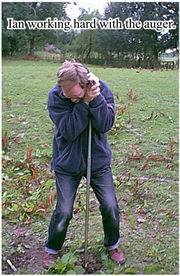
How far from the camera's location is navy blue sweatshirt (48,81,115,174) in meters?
2.29

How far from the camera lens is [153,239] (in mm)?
3000

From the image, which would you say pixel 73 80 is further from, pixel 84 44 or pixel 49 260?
pixel 84 44

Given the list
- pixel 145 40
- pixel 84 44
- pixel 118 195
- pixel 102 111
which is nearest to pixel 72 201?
pixel 102 111

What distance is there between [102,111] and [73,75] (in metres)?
0.28

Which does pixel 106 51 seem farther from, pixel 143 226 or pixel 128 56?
pixel 143 226

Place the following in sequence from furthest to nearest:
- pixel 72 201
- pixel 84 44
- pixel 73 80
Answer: pixel 84 44
pixel 72 201
pixel 73 80

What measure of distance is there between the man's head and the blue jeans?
55 centimetres

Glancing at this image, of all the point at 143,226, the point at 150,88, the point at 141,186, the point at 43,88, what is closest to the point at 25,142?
the point at 141,186

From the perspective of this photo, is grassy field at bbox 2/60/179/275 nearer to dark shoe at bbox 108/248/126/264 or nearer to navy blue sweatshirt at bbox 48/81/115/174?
dark shoe at bbox 108/248/126/264

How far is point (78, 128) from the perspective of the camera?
2303mm

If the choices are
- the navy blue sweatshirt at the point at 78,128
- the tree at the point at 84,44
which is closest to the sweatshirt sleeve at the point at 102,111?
the navy blue sweatshirt at the point at 78,128

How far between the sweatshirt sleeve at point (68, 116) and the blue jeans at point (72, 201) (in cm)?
31

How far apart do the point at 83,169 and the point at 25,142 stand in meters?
2.80

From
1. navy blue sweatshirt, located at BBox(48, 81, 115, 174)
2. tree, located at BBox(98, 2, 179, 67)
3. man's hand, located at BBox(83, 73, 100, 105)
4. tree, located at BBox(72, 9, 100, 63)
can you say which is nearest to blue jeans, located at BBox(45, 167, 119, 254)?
navy blue sweatshirt, located at BBox(48, 81, 115, 174)
